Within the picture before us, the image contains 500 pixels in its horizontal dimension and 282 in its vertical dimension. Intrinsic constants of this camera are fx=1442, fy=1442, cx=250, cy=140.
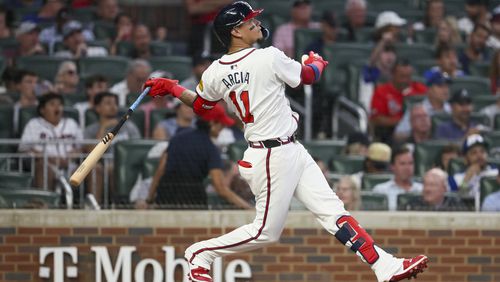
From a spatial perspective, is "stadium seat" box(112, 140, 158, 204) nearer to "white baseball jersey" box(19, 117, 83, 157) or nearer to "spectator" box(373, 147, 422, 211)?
"white baseball jersey" box(19, 117, 83, 157)

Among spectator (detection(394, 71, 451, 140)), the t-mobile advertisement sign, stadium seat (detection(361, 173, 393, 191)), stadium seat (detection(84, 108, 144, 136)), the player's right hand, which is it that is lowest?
the t-mobile advertisement sign

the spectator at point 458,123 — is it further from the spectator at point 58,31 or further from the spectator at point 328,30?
the spectator at point 58,31

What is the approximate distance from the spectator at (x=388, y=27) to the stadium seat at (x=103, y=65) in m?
2.84

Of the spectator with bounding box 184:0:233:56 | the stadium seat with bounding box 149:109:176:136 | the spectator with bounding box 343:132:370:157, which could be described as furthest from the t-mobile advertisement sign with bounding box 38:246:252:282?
the spectator with bounding box 184:0:233:56

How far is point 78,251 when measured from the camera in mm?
10953

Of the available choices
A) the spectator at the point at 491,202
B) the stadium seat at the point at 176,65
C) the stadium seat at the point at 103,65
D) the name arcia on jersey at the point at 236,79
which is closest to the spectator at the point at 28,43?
the stadium seat at the point at 103,65

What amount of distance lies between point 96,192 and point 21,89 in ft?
7.28

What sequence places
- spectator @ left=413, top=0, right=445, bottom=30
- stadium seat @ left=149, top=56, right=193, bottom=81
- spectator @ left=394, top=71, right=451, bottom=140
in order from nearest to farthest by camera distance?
spectator @ left=394, top=71, right=451, bottom=140 → stadium seat @ left=149, top=56, right=193, bottom=81 → spectator @ left=413, top=0, right=445, bottom=30

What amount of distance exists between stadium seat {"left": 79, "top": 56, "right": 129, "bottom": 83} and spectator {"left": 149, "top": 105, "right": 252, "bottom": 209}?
3178 millimetres

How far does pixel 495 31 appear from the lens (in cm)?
1656

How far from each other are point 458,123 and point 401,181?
1.87 meters

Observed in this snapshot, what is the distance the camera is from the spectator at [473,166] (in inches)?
488

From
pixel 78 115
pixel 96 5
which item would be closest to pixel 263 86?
pixel 78 115

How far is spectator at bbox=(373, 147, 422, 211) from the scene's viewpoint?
40.3 feet
